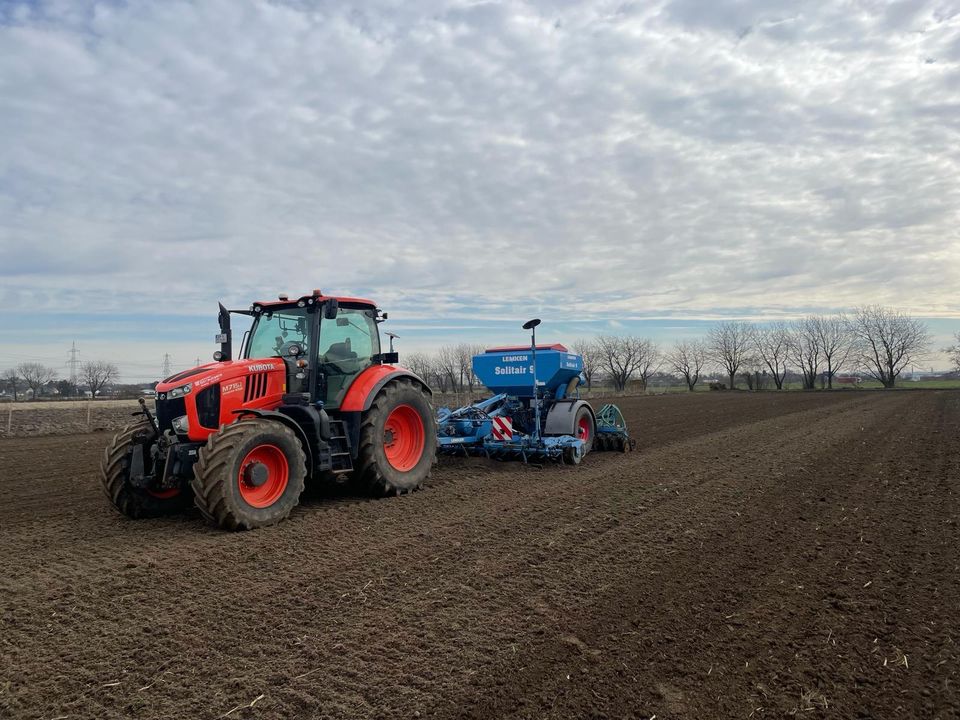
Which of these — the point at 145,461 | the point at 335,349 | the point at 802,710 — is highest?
the point at 335,349

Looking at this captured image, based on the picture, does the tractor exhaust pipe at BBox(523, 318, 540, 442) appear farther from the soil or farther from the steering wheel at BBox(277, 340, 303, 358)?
the soil

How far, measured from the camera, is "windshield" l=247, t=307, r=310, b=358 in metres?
7.72

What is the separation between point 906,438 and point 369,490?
41.2 ft

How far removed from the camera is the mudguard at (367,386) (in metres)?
7.50

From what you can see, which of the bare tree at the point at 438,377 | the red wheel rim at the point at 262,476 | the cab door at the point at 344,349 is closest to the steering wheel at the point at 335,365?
the cab door at the point at 344,349

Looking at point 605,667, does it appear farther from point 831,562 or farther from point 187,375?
point 187,375

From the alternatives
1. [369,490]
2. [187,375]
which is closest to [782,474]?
[369,490]

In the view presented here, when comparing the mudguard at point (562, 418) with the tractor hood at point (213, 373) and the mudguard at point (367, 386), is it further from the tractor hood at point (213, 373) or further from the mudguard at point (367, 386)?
the tractor hood at point (213, 373)

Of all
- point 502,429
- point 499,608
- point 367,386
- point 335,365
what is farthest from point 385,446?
point 499,608

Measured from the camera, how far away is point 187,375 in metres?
6.67

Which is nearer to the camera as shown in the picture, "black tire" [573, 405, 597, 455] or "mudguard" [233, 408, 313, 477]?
"mudguard" [233, 408, 313, 477]

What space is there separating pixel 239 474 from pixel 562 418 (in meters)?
6.34

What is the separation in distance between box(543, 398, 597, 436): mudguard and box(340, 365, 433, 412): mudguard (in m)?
3.71

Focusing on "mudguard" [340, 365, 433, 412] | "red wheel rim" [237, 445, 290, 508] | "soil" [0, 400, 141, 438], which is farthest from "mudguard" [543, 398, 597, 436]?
"soil" [0, 400, 141, 438]
